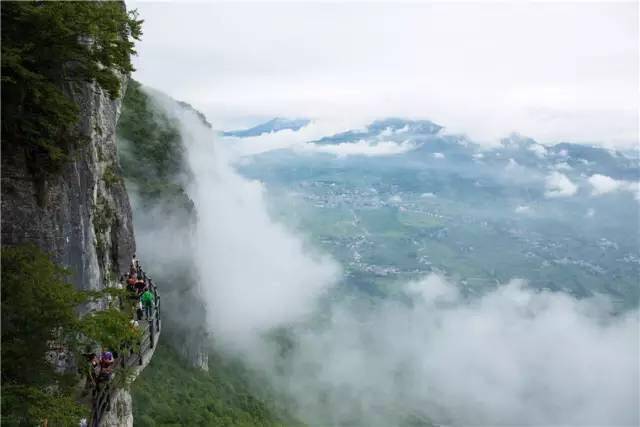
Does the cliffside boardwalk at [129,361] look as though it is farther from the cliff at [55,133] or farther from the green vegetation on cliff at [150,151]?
the green vegetation on cliff at [150,151]

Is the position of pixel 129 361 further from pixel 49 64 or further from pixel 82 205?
pixel 49 64

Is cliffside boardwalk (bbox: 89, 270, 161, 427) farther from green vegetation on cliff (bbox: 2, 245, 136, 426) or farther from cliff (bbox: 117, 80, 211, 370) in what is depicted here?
cliff (bbox: 117, 80, 211, 370)

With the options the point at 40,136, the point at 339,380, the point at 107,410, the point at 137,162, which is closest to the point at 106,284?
the point at 107,410

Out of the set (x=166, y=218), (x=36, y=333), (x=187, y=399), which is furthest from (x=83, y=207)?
(x=166, y=218)

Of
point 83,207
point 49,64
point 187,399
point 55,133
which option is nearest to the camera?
point 49,64

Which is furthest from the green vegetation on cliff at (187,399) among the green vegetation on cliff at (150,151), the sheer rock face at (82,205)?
the green vegetation on cliff at (150,151)

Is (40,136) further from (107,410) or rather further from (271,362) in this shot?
(271,362)
